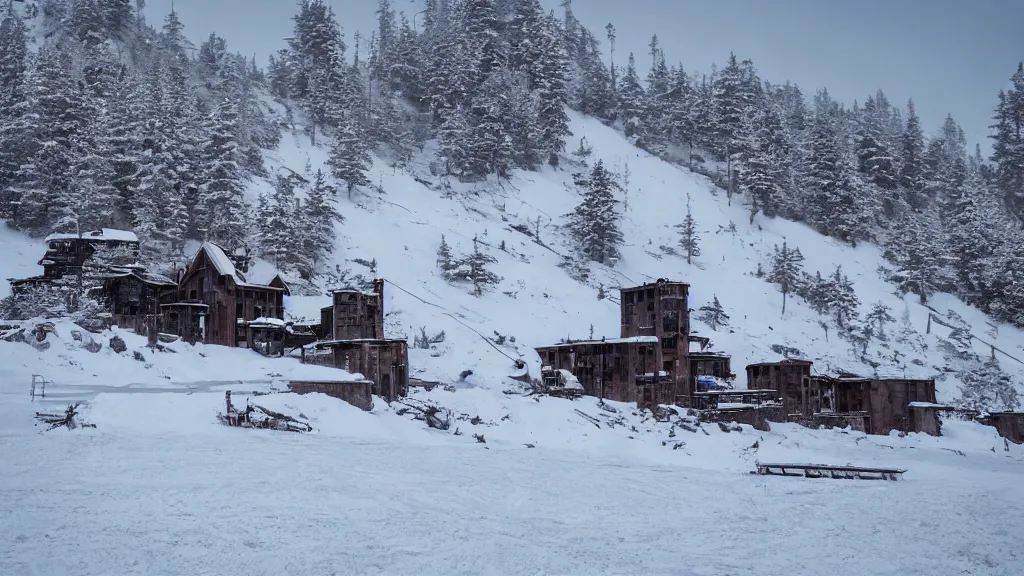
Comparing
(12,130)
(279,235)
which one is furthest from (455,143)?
(12,130)

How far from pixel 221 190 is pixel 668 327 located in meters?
40.4

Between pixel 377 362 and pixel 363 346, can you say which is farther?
pixel 363 346

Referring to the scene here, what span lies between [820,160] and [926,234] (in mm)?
16304

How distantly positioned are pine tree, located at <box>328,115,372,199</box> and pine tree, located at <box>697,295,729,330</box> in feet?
133

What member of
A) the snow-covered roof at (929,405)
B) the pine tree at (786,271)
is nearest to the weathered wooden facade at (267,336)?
the snow-covered roof at (929,405)

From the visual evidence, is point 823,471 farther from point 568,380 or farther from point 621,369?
point 568,380

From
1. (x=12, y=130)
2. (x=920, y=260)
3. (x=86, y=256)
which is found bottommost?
(x=86, y=256)

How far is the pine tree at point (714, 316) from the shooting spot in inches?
2633

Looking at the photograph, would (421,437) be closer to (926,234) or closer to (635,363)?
(635,363)

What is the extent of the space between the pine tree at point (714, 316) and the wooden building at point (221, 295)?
41241 millimetres

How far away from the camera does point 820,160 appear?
301 feet

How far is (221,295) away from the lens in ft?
155

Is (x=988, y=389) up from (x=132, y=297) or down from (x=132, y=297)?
down

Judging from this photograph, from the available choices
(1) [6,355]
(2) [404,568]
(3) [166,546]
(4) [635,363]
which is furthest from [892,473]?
(1) [6,355]
